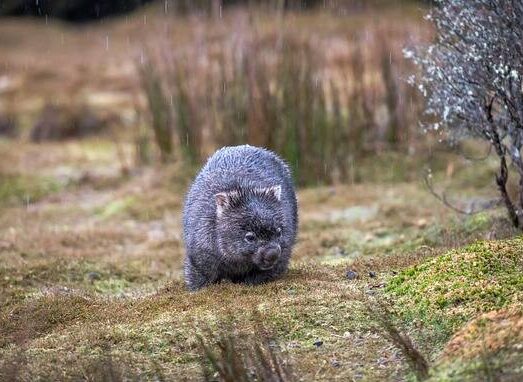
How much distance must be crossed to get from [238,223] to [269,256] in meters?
0.38

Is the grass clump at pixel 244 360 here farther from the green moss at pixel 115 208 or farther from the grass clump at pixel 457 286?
the green moss at pixel 115 208

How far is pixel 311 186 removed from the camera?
13477 mm

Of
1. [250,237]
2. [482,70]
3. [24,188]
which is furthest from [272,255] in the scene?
[24,188]

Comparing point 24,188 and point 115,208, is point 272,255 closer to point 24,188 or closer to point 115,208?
point 115,208

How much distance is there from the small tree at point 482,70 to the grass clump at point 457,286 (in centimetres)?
107

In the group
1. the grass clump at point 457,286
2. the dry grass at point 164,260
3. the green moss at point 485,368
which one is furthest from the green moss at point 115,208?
the green moss at point 485,368

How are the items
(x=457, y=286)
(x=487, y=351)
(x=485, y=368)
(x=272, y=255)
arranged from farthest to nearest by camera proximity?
(x=272, y=255) → (x=457, y=286) → (x=487, y=351) → (x=485, y=368)

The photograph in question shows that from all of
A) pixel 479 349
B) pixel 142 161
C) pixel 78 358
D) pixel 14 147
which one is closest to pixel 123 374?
pixel 78 358

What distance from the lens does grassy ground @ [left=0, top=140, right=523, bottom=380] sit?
18.7 ft

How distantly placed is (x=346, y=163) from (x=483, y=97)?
632 cm

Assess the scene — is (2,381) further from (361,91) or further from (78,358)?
(361,91)

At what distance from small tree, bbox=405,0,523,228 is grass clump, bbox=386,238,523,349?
107 centimetres

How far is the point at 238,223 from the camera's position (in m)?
7.17

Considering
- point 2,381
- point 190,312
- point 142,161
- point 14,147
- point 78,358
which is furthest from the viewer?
point 14,147
